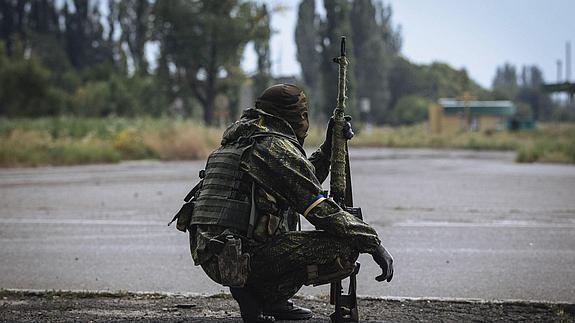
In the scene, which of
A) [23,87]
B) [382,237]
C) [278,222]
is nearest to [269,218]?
[278,222]

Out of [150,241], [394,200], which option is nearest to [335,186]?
[150,241]

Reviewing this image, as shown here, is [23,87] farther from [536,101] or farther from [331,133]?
[536,101]

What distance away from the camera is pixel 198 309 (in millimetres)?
5320

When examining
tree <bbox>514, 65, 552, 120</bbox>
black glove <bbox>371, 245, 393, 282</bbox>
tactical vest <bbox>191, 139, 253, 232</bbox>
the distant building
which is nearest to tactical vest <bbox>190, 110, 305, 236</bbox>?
tactical vest <bbox>191, 139, 253, 232</bbox>

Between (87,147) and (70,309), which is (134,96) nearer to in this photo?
(87,147)

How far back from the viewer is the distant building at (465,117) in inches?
2576

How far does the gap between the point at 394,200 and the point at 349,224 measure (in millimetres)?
8880

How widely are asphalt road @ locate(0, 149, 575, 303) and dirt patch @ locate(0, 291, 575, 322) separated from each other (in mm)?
456

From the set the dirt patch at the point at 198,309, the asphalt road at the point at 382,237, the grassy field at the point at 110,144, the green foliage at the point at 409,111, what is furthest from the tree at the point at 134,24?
the dirt patch at the point at 198,309

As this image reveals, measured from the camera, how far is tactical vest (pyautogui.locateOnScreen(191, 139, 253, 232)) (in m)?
4.22

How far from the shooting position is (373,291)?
6.18 meters

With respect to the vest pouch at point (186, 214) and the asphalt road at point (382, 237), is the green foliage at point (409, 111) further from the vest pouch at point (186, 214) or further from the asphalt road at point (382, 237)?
the vest pouch at point (186, 214)

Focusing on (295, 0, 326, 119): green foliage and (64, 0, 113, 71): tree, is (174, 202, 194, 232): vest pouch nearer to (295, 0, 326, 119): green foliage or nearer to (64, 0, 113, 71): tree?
(295, 0, 326, 119): green foliage

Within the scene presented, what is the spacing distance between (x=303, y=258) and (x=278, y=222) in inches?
9.1
